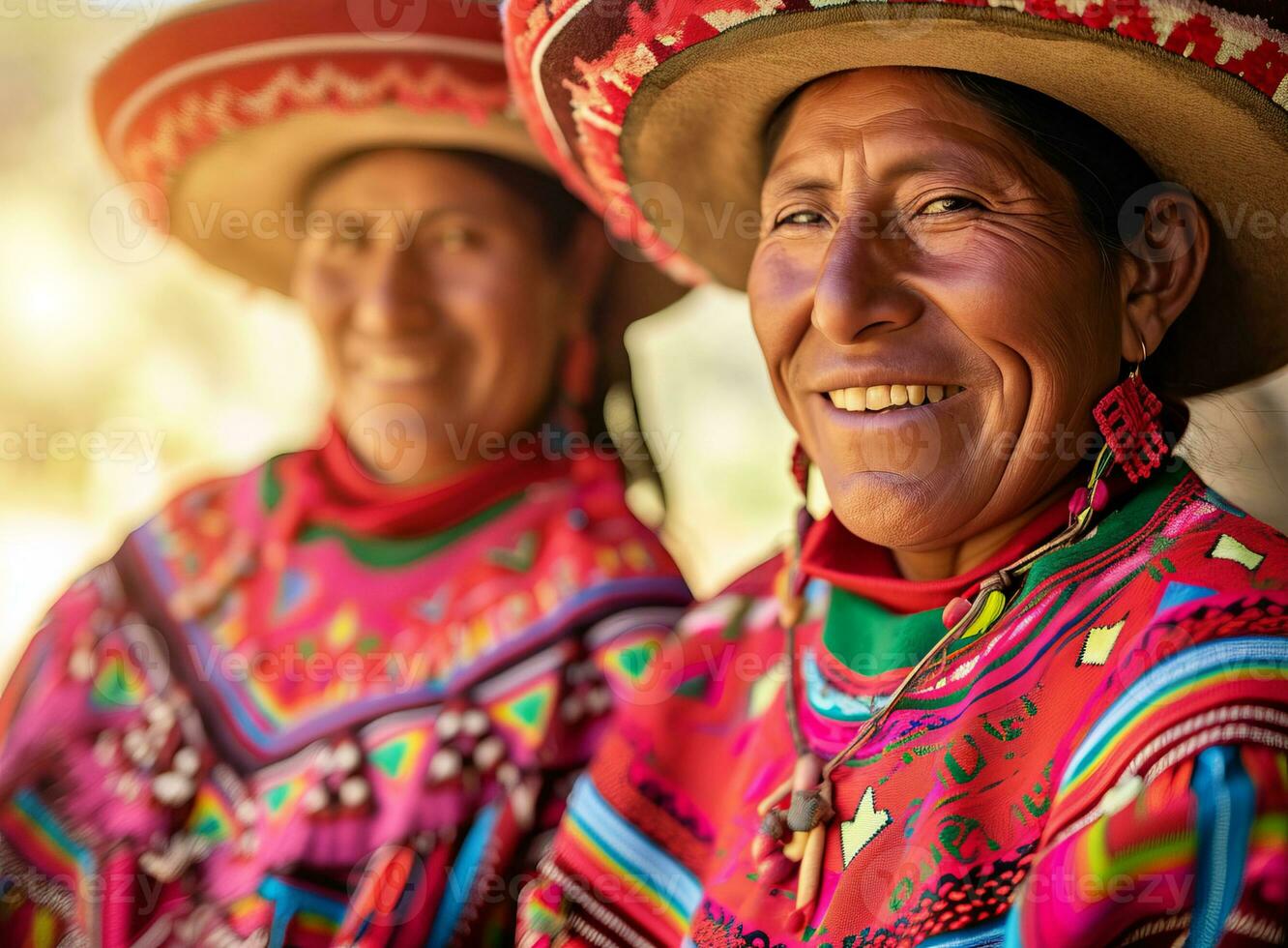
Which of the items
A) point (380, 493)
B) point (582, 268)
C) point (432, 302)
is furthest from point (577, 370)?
point (380, 493)

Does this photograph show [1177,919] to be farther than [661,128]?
No

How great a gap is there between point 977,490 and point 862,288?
0.94 ft

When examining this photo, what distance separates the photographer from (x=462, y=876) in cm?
220

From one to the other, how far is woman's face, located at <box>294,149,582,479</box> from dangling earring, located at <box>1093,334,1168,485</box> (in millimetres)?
1389

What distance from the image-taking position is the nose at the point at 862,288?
63.1 inches

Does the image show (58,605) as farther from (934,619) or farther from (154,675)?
(934,619)

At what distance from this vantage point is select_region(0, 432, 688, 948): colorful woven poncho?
7.43ft

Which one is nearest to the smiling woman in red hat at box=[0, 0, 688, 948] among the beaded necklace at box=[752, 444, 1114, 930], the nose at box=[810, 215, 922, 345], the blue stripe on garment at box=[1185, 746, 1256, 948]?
the beaded necklace at box=[752, 444, 1114, 930]

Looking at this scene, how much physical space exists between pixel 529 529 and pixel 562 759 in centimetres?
49

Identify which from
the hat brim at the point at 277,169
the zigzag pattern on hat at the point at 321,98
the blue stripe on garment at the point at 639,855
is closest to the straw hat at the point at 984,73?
the zigzag pattern on hat at the point at 321,98

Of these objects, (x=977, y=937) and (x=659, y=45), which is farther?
(x=659, y=45)

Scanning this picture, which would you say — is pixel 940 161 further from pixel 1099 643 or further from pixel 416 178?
pixel 416 178

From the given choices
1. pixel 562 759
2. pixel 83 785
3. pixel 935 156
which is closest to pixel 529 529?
pixel 562 759

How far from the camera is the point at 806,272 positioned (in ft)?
5.74
